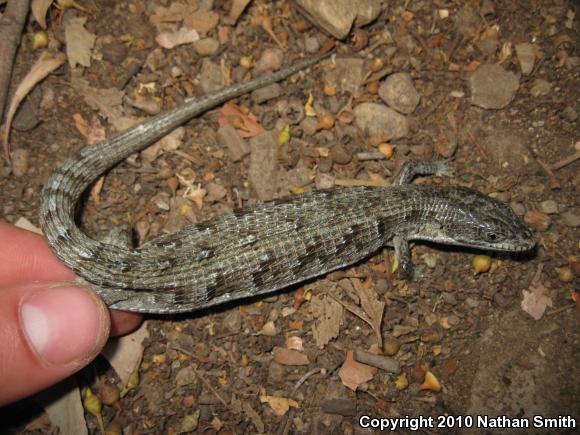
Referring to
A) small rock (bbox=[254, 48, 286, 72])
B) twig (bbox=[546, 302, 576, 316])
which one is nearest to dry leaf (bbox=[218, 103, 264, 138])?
small rock (bbox=[254, 48, 286, 72])

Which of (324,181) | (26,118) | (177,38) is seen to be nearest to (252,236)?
(324,181)

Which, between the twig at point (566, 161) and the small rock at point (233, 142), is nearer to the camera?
the twig at point (566, 161)

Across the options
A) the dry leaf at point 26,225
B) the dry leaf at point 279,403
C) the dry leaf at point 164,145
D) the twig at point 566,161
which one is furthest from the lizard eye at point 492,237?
the dry leaf at point 26,225

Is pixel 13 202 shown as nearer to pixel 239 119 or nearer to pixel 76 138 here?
pixel 76 138

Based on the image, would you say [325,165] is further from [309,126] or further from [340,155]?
[309,126]

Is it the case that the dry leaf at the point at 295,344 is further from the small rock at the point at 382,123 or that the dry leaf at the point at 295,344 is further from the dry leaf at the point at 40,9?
the dry leaf at the point at 40,9

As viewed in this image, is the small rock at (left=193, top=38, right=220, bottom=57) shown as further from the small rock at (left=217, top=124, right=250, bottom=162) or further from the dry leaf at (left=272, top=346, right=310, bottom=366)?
the dry leaf at (left=272, top=346, right=310, bottom=366)
